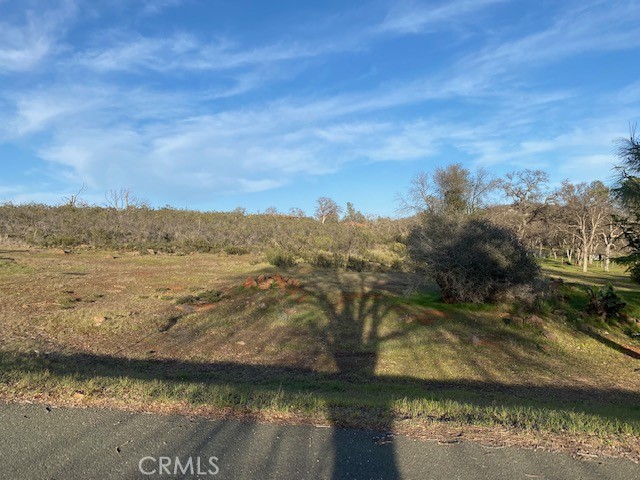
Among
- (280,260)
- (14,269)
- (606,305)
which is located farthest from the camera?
(280,260)

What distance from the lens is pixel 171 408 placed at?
4.71m

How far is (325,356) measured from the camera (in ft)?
41.2

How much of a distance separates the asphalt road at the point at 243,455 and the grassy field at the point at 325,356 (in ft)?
1.30

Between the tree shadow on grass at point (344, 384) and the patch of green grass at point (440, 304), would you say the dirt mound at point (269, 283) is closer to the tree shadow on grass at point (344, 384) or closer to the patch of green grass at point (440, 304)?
the tree shadow on grass at point (344, 384)

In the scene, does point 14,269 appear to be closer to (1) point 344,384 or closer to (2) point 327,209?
(1) point 344,384

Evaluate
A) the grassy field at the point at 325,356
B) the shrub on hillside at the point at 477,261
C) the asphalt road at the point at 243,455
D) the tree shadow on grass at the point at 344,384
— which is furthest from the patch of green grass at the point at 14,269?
the asphalt road at the point at 243,455

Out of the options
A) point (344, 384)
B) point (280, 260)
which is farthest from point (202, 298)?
point (280, 260)

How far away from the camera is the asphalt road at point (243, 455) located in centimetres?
343

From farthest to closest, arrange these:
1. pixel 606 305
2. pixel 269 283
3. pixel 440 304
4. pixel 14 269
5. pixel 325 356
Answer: pixel 14 269
pixel 269 283
pixel 440 304
pixel 606 305
pixel 325 356

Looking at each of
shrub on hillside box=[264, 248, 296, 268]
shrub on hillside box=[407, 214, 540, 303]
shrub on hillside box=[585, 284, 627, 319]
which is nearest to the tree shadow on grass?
shrub on hillside box=[407, 214, 540, 303]

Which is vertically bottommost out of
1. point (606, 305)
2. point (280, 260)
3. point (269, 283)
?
point (606, 305)

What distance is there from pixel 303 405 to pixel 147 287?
16.5 meters

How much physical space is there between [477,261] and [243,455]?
46.9 feet

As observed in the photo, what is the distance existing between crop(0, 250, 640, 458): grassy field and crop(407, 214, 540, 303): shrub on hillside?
0.76 m
